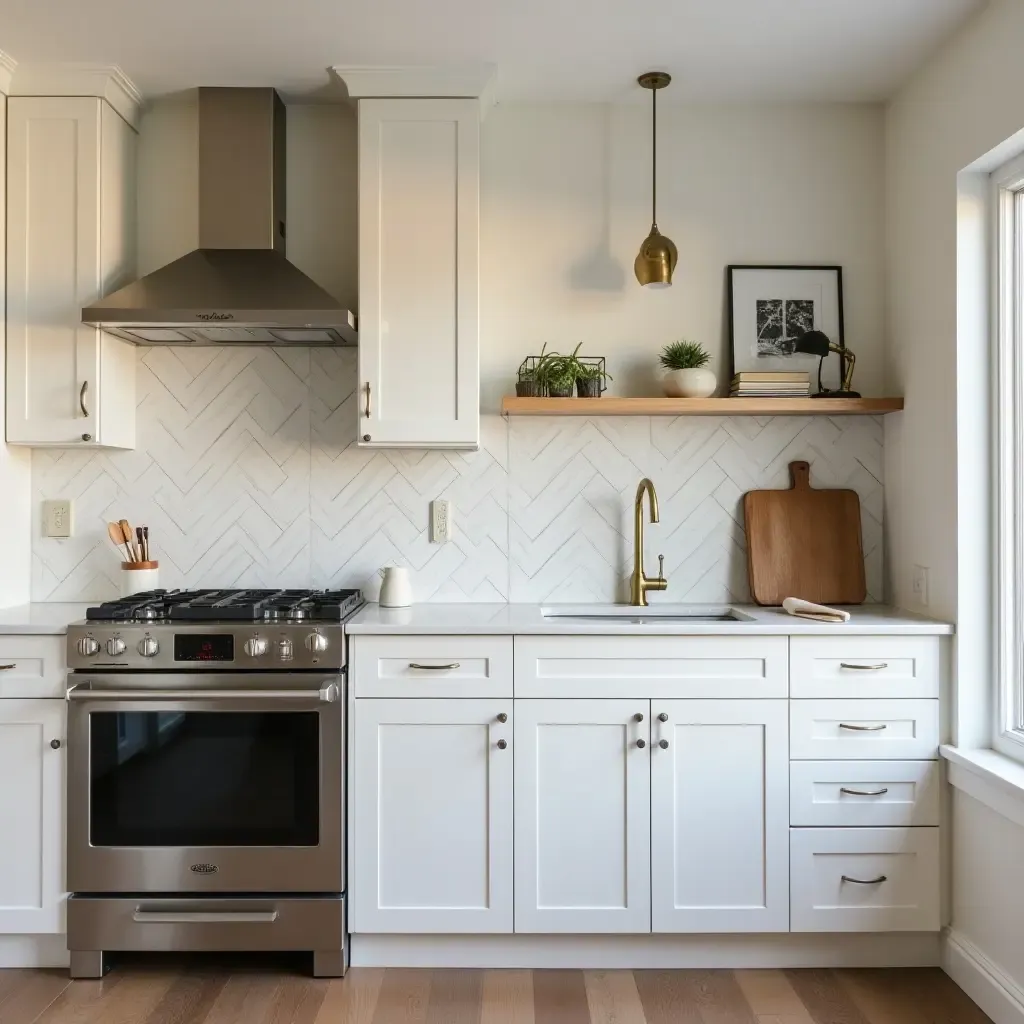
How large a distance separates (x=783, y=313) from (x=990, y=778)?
1.55 meters

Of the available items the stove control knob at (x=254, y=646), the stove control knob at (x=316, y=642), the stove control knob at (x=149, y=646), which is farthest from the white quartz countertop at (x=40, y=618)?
the stove control knob at (x=316, y=642)

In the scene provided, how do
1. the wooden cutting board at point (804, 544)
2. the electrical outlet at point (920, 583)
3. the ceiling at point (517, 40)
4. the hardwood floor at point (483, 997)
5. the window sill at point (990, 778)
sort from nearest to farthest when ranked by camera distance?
1. the window sill at point (990, 778)
2. the hardwood floor at point (483, 997)
3. the ceiling at point (517, 40)
4. the electrical outlet at point (920, 583)
5. the wooden cutting board at point (804, 544)

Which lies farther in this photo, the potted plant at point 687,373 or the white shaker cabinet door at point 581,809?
the potted plant at point 687,373

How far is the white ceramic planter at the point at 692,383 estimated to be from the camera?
2828mm

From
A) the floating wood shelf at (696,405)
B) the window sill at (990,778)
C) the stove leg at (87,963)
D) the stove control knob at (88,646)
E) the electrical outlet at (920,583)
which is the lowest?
the stove leg at (87,963)

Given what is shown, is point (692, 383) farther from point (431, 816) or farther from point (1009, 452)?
point (431, 816)

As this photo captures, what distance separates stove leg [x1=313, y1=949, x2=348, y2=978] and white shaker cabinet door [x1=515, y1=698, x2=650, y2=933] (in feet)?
1.62

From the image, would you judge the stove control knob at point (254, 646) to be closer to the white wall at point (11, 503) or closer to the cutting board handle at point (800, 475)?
the white wall at point (11, 503)

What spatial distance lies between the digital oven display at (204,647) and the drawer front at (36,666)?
35 cm

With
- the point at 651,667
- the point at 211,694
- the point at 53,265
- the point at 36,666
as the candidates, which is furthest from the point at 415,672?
the point at 53,265

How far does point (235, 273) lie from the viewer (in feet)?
8.95

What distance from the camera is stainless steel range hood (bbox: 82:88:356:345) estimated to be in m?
2.59

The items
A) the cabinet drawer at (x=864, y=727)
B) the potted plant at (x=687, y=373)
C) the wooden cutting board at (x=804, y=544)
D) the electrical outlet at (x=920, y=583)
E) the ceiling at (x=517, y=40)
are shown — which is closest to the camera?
the ceiling at (x=517, y=40)

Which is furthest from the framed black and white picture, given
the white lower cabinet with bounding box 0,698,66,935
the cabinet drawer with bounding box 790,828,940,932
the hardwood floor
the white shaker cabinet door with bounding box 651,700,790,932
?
the white lower cabinet with bounding box 0,698,66,935
